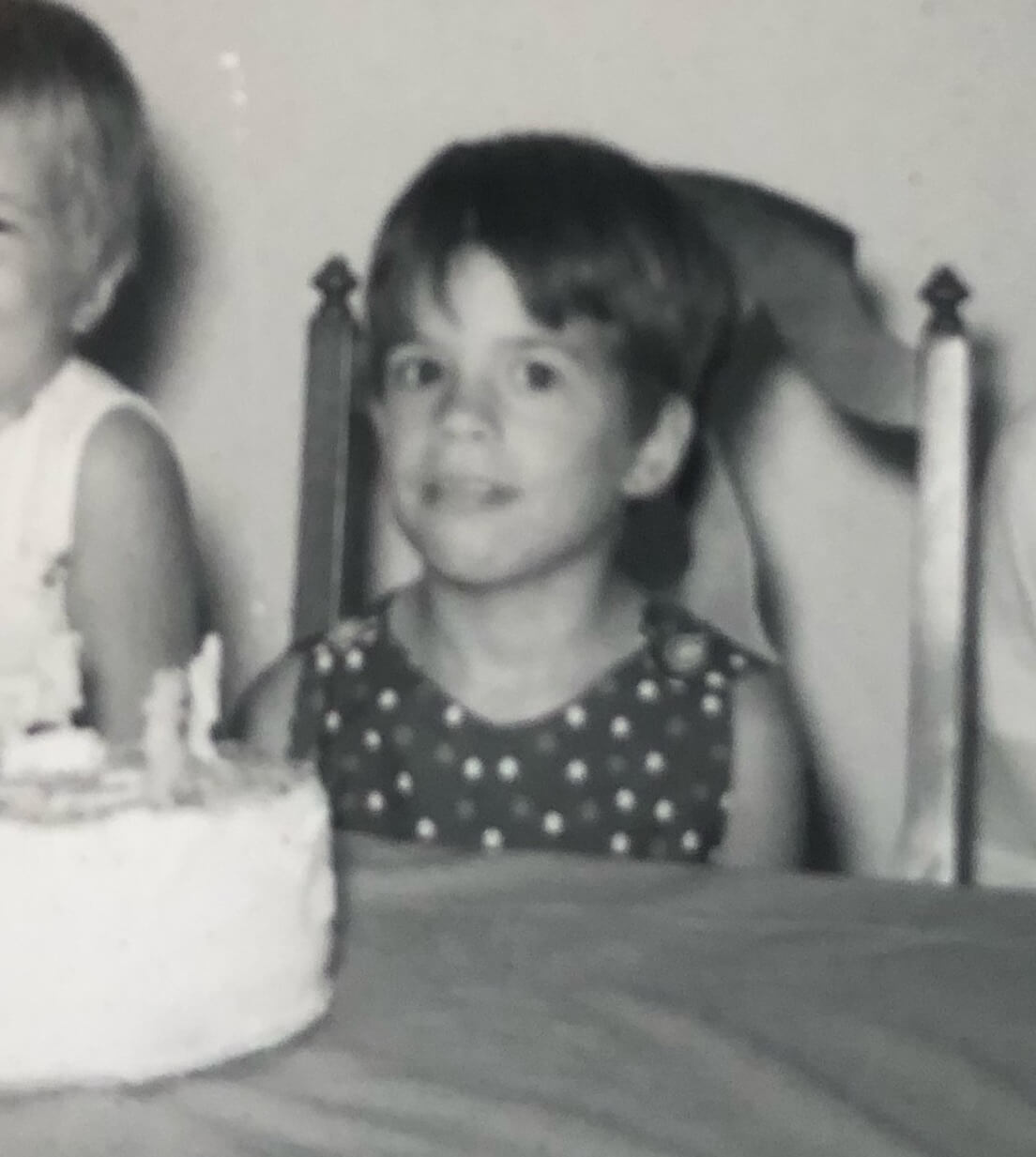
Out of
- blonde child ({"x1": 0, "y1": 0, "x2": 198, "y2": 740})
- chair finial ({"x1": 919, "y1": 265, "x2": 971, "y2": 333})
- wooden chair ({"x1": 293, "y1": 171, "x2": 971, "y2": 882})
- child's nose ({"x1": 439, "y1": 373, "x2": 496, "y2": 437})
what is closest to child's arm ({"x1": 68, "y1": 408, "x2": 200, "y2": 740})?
blonde child ({"x1": 0, "y1": 0, "x2": 198, "y2": 740})

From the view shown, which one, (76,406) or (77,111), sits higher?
(77,111)

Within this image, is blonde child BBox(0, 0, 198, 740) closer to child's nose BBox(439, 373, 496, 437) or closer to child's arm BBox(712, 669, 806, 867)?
child's nose BBox(439, 373, 496, 437)

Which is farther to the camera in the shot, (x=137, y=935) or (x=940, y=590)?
(x=940, y=590)

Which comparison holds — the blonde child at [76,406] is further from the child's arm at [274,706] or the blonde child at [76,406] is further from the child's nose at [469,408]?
the child's nose at [469,408]

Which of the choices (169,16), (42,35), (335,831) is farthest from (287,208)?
(335,831)

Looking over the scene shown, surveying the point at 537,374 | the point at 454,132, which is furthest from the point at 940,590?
the point at 454,132

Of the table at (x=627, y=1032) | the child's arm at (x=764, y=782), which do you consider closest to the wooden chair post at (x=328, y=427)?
the child's arm at (x=764, y=782)

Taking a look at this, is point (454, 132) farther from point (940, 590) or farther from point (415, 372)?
point (940, 590)
